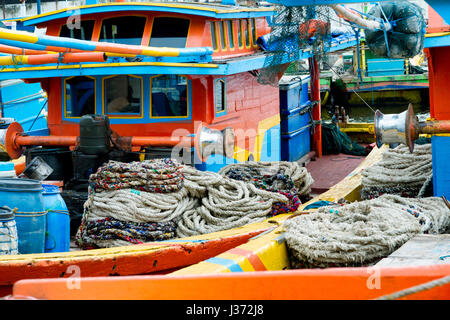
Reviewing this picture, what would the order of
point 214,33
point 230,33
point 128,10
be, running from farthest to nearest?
point 230,33 → point 214,33 → point 128,10

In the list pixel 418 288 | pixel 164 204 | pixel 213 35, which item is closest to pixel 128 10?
pixel 213 35

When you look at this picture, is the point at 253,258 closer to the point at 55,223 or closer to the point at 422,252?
the point at 422,252

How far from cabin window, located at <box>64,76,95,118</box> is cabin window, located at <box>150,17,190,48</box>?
3.71ft

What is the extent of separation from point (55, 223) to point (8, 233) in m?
1.02

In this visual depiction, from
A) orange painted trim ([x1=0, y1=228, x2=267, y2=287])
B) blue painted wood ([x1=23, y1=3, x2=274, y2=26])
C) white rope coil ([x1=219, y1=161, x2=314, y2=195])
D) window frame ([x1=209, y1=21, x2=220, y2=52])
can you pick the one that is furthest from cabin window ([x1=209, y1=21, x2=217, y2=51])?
orange painted trim ([x1=0, y1=228, x2=267, y2=287])

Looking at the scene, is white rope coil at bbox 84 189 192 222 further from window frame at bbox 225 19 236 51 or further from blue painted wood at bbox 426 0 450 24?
window frame at bbox 225 19 236 51

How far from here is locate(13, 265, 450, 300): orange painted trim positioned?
315 cm

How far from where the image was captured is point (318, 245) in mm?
4660

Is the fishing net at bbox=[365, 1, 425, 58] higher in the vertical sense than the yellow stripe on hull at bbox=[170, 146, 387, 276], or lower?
higher

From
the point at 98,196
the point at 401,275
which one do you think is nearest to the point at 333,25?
the point at 98,196

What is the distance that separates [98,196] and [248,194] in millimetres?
1479

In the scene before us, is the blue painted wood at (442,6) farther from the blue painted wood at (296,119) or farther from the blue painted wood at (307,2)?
the blue painted wood at (296,119)

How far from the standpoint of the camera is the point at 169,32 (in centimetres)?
909

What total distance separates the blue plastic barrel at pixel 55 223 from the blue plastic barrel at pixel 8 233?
85 cm
